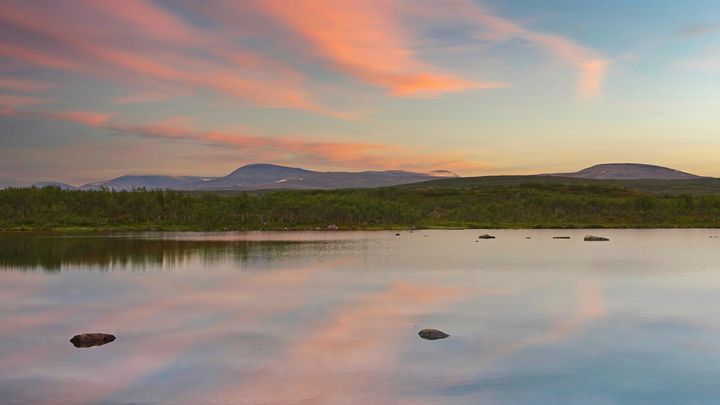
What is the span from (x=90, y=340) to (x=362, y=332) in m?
13.3

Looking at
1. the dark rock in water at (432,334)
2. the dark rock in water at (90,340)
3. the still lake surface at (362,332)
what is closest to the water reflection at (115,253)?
the still lake surface at (362,332)

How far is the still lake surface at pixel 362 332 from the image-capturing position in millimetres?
24859

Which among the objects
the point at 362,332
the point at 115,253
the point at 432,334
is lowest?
the point at 115,253

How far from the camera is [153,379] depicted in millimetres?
26281

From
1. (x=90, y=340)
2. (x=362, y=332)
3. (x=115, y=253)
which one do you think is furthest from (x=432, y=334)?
(x=115, y=253)

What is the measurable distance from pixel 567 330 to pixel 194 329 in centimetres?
1973

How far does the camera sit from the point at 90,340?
32719mm

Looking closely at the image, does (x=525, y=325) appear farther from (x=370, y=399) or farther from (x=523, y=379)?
(x=370, y=399)

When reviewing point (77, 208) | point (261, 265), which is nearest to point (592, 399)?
point (261, 265)

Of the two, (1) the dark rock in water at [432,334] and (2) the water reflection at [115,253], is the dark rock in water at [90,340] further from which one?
(2) the water reflection at [115,253]

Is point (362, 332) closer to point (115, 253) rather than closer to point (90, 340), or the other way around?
point (90, 340)

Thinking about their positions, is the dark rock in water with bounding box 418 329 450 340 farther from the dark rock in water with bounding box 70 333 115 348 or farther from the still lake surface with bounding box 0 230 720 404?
the dark rock in water with bounding box 70 333 115 348

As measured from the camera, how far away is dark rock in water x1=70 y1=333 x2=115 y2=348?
32.5 m

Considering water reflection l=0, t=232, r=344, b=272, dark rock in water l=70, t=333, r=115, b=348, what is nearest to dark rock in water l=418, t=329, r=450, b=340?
dark rock in water l=70, t=333, r=115, b=348
